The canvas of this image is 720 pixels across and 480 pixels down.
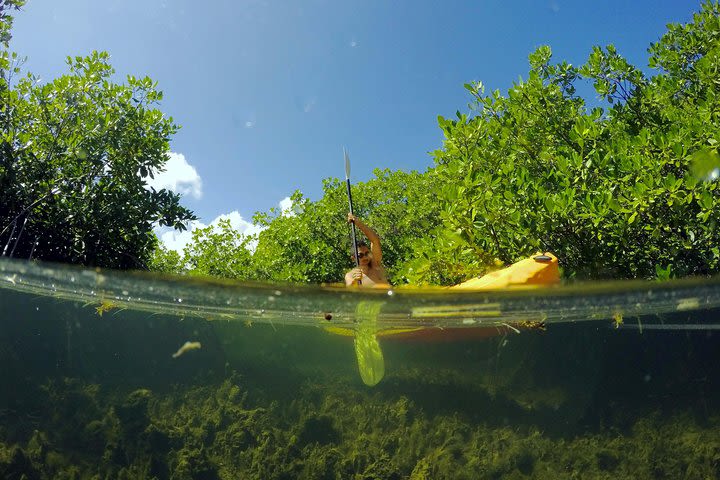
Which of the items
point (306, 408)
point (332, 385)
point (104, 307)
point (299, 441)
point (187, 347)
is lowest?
point (299, 441)

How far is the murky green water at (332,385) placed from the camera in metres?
4.41

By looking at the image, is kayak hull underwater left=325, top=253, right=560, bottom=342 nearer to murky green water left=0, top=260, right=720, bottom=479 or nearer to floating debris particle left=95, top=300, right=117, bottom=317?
murky green water left=0, top=260, right=720, bottom=479

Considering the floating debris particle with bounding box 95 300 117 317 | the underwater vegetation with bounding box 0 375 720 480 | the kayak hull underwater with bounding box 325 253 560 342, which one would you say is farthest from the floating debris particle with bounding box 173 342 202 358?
the kayak hull underwater with bounding box 325 253 560 342

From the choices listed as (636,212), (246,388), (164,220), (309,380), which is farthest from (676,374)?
(164,220)

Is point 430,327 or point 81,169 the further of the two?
point 81,169

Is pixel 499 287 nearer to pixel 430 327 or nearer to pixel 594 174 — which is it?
pixel 430 327

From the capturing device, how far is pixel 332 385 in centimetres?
489

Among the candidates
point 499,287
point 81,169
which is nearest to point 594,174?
point 499,287

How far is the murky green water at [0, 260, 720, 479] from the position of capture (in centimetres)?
441

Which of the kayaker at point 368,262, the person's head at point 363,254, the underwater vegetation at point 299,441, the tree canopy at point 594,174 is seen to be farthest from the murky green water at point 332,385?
the person's head at point 363,254

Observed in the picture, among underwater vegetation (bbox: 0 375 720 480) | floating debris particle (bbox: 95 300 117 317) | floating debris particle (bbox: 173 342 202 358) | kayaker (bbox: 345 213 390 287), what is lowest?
underwater vegetation (bbox: 0 375 720 480)

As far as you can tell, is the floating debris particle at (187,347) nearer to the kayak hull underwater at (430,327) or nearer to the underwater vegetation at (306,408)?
the underwater vegetation at (306,408)

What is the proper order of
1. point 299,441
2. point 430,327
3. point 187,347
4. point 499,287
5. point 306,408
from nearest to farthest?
point 299,441, point 306,408, point 187,347, point 499,287, point 430,327

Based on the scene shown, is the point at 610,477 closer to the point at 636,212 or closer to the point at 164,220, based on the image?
the point at 636,212
